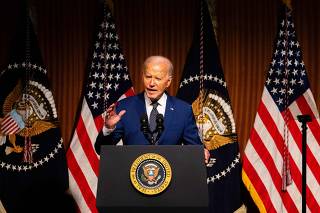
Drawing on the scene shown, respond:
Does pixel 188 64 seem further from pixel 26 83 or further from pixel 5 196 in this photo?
pixel 5 196

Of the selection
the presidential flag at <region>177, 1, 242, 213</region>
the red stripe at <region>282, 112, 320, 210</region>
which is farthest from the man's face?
the red stripe at <region>282, 112, 320, 210</region>

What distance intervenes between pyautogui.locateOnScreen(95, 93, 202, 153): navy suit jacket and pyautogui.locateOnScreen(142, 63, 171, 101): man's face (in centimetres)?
8

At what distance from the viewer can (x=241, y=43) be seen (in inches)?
170

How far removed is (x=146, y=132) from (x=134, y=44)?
1.98 meters

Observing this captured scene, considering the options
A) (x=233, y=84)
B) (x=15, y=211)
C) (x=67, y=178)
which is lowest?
(x=15, y=211)

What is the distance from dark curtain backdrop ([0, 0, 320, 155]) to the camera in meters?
4.30

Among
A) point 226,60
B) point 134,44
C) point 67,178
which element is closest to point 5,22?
point 134,44

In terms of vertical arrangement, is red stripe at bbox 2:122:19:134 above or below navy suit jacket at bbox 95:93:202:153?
below

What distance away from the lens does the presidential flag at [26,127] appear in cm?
423

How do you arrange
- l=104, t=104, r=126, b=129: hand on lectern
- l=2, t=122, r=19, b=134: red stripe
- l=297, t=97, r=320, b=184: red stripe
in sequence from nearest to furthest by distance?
l=104, t=104, r=126, b=129: hand on lectern < l=297, t=97, r=320, b=184: red stripe < l=2, t=122, r=19, b=134: red stripe

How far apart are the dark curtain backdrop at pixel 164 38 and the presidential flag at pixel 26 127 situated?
0.55 feet

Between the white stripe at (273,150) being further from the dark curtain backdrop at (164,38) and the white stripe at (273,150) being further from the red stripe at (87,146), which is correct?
Result: the red stripe at (87,146)

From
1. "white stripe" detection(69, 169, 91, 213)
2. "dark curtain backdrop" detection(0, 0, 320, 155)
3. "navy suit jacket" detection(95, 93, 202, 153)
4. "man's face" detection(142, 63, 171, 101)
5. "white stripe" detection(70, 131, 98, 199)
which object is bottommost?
"white stripe" detection(69, 169, 91, 213)

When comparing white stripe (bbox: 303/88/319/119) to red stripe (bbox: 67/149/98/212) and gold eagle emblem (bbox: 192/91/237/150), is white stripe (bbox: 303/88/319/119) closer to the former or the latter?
gold eagle emblem (bbox: 192/91/237/150)
